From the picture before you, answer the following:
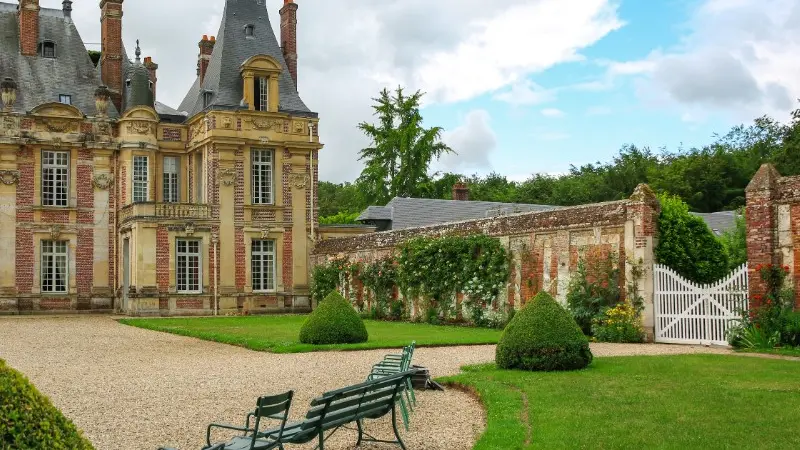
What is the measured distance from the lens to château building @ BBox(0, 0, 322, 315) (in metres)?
28.4

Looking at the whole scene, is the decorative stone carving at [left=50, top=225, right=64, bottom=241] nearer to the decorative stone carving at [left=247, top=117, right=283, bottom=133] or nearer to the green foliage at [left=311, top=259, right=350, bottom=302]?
the decorative stone carving at [left=247, top=117, right=283, bottom=133]

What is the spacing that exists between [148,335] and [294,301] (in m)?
11.1

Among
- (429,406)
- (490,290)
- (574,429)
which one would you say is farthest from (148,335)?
(574,429)

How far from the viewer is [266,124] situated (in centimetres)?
2998

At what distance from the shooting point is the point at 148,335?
19.2m

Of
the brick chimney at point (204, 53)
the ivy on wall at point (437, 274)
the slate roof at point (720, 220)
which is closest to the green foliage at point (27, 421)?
the ivy on wall at point (437, 274)

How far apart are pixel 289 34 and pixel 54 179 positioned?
10406 mm

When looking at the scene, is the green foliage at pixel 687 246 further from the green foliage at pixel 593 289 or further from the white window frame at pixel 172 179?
the white window frame at pixel 172 179

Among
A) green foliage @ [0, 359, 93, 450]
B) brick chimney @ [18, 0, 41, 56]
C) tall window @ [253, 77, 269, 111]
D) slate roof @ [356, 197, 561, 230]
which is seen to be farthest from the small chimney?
green foliage @ [0, 359, 93, 450]

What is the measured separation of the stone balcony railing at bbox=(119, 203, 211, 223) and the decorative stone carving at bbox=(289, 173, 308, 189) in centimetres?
321

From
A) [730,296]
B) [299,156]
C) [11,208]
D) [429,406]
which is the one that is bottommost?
[429,406]

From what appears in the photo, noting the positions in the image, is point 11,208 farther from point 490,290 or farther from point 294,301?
point 490,290

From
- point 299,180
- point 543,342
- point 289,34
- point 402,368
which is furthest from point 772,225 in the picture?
point 289,34

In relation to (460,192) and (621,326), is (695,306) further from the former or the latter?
(460,192)
